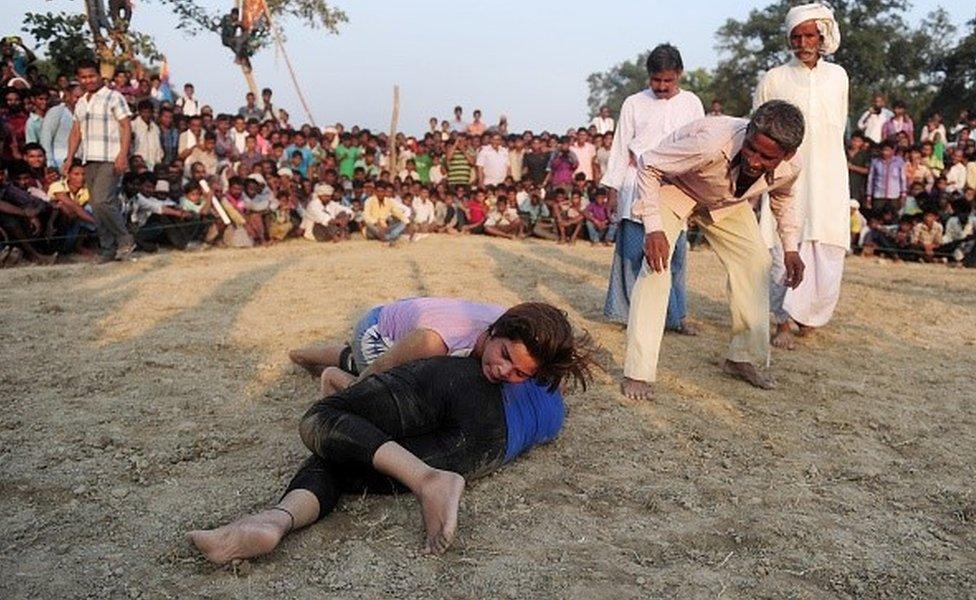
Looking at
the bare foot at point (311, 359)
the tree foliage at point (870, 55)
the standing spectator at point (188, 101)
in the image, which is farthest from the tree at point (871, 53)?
the bare foot at point (311, 359)

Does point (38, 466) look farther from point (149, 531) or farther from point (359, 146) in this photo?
point (359, 146)

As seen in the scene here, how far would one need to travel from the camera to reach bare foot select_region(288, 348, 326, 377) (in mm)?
3754

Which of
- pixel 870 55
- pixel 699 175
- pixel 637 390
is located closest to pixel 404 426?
pixel 637 390

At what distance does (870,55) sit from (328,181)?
20.5m

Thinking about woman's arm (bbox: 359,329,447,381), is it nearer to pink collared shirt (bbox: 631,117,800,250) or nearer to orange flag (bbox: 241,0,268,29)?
pink collared shirt (bbox: 631,117,800,250)

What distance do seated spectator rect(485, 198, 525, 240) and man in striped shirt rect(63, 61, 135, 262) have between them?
216 inches

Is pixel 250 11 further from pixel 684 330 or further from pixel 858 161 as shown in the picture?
pixel 684 330

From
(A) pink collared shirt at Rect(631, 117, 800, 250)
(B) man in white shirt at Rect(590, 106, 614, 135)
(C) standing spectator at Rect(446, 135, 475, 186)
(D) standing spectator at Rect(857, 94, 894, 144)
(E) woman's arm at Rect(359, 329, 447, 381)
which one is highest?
(D) standing spectator at Rect(857, 94, 894, 144)

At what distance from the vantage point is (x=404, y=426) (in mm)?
2506

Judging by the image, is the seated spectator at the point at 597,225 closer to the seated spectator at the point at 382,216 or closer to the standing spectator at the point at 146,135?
the seated spectator at the point at 382,216

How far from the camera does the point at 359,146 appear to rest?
1260 cm

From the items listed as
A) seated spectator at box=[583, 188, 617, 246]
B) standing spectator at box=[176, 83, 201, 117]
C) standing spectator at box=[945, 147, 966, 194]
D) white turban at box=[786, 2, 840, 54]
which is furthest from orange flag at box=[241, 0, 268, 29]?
white turban at box=[786, 2, 840, 54]

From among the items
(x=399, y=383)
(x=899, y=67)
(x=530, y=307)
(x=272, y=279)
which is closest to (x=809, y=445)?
(x=530, y=307)

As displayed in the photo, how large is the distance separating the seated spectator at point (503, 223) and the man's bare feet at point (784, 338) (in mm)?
7041
